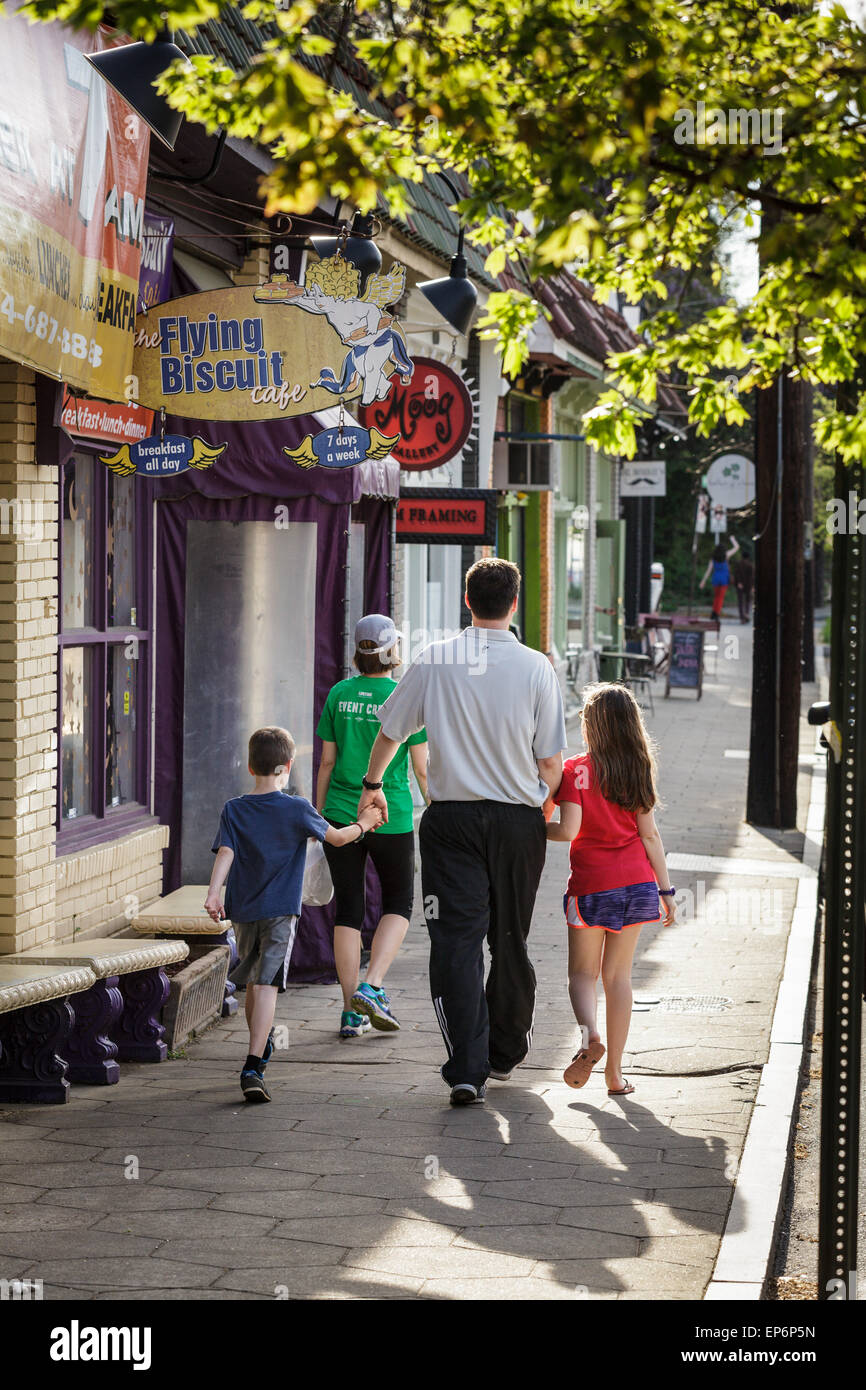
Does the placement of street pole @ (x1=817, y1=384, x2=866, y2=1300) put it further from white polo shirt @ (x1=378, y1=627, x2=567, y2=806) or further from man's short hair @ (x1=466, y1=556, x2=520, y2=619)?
man's short hair @ (x1=466, y1=556, x2=520, y2=619)

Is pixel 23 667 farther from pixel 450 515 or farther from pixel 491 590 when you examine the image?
pixel 450 515

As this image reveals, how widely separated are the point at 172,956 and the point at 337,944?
959 mm

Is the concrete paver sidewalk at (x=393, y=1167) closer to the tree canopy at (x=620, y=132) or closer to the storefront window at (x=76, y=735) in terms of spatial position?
the storefront window at (x=76, y=735)

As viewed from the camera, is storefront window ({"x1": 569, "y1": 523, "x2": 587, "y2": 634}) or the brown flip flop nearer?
the brown flip flop

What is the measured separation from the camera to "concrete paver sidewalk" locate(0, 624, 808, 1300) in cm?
462

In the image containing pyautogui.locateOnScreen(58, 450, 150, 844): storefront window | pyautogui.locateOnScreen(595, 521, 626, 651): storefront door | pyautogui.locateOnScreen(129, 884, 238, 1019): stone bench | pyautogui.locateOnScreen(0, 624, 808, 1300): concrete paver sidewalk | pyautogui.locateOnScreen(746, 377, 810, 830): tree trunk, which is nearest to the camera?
pyautogui.locateOnScreen(0, 624, 808, 1300): concrete paver sidewalk

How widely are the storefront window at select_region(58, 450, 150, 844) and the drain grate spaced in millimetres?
2731

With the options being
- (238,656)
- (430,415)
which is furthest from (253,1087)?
(430,415)

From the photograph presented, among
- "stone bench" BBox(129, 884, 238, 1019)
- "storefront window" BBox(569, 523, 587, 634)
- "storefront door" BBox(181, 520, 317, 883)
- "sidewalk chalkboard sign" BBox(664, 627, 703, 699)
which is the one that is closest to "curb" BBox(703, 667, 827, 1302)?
"stone bench" BBox(129, 884, 238, 1019)

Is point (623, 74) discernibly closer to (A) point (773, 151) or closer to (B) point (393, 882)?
(A) point (773, 151)

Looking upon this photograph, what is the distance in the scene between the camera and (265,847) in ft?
21.6

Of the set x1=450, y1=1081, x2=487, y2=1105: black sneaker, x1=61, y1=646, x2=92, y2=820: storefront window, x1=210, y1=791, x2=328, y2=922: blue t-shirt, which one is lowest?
x1=450, y1=1081, x2=487, y2=1105: black sneaker

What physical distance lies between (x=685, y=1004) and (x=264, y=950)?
2.58 meters
